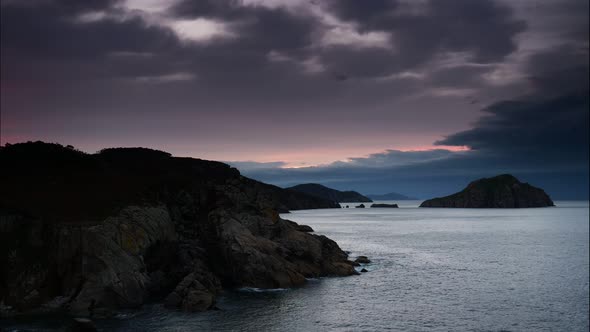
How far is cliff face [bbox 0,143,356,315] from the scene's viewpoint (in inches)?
1861

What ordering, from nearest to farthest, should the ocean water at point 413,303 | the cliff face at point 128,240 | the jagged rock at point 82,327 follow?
the jagged rock at point 82,327 → the ocean water at point 413,303 → the cliff face at point 128,240

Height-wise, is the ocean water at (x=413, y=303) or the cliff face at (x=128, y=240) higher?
the cliff face at (x=128, y=240)

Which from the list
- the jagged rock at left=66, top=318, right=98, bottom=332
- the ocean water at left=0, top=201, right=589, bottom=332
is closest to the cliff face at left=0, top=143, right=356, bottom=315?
the ocean water at left=0, top=201, right=589, bottom=332

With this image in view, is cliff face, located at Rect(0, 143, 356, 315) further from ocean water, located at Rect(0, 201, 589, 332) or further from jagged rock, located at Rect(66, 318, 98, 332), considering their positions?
jagged rock, located at Rect(66, 318, 98, 332)

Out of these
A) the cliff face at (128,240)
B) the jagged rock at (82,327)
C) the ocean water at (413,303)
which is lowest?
the ocean water at (413,303)

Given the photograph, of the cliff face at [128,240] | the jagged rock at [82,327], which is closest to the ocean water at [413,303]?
the jagged rock at [82,327]

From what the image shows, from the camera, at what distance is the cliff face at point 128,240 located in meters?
47.3

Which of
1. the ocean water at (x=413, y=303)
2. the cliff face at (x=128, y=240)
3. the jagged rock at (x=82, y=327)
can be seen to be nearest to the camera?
the jagged rock at (x=82, y=327)

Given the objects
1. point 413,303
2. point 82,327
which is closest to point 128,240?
point 82,327

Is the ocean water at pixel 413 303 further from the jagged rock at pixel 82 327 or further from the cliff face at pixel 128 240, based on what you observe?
the cliff face at pixel 128 240

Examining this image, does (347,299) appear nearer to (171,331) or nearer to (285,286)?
(285,286)

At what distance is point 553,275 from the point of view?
71.3 meters

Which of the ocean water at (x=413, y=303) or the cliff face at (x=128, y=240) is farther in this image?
the cliff face at (x=128, y=240)

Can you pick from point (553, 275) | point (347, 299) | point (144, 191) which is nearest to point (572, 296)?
point (553, 275)
